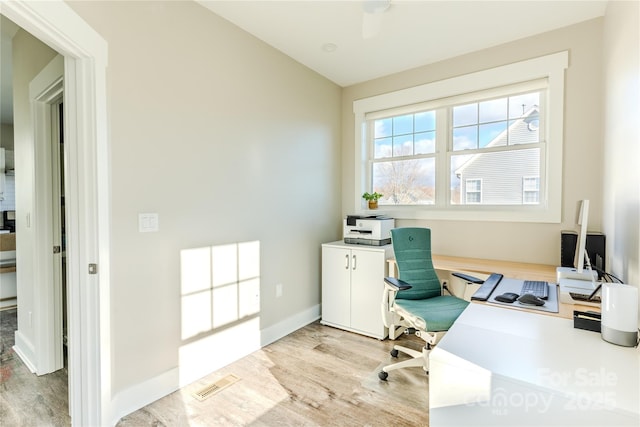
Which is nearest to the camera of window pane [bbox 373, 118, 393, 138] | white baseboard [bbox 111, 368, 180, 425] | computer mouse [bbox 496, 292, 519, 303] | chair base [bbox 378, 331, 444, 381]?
computer mouse [bbox 496, 292, 519, 303]

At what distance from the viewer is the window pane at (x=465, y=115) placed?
3058mm

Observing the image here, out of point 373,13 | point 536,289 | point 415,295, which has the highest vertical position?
point 373,13

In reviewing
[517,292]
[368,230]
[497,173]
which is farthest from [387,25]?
[517,292]

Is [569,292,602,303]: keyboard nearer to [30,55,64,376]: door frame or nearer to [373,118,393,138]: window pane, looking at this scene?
[373,118,393,138]: window pane

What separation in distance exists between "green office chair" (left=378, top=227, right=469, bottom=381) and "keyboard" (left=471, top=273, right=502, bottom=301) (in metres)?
0.32

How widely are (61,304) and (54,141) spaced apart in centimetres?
125

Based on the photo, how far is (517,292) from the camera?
1730 millimetres

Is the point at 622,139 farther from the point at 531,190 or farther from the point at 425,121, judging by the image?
the point at 425,121

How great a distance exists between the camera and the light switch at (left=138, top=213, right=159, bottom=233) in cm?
191

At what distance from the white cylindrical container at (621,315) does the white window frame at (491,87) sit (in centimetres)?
179

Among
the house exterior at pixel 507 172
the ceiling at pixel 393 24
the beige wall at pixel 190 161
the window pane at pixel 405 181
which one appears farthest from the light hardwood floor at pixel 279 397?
the ceiling at pixel 393 24

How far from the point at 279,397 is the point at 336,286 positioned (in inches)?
51.8

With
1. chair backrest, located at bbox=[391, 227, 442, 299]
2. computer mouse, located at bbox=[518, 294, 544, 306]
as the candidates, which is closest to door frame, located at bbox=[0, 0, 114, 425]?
chair backrest, located at bbox=[391, 227, 442, 299]

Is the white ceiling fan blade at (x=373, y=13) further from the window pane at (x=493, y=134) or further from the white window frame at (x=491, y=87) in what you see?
the window pane at (x=493, y=134)
